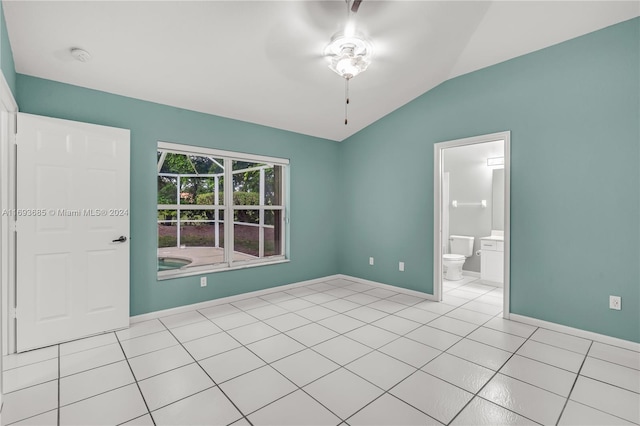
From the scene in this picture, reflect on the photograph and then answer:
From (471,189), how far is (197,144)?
472 cm

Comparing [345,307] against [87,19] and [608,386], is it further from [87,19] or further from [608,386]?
[87,19]

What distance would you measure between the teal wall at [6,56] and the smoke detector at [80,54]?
39cm

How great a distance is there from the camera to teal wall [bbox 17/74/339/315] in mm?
3012

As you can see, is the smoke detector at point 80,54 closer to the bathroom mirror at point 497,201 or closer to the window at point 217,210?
the window at point 217,210

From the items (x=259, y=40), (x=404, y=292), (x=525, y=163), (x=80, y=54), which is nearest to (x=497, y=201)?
(x=525, y=163)

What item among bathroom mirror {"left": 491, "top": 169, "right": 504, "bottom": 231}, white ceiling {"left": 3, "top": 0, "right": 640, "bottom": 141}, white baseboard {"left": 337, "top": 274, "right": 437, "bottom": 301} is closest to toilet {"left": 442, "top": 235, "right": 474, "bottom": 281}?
bathroom mirror {"left": 491, "top": 169, "right": 504, "bottom": 231}

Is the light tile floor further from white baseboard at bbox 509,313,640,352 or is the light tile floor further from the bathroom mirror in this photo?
the bathroom mirror

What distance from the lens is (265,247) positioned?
4.76m

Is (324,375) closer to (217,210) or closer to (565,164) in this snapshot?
(217,210)

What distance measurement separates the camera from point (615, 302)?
2.82 meters

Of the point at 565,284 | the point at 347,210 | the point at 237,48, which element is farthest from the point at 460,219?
the point at 237,48

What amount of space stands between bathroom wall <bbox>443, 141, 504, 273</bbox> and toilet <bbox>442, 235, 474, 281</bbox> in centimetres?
17

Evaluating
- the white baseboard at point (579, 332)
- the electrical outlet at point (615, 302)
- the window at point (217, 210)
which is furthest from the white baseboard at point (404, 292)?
the window at point (217, 210)

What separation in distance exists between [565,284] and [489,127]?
1869 mm
